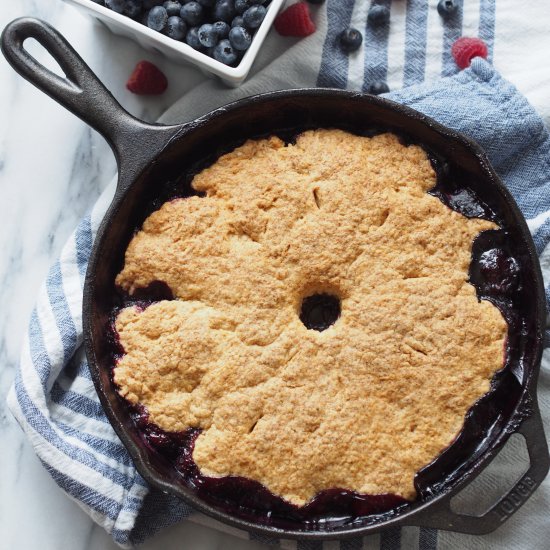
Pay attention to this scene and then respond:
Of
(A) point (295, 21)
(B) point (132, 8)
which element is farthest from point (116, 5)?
(A) point (295, 21)

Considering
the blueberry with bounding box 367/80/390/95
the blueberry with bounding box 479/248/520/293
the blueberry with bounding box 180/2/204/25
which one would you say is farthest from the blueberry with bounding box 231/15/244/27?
the blueberry with bounding box 479/248/520/293

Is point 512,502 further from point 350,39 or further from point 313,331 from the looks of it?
point 350,39

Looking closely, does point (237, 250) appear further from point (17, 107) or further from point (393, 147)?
point (17, 107)

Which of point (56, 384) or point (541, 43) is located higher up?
point (541, 43)

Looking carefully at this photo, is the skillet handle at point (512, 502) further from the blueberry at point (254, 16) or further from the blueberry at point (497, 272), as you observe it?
the blueberry at point (254, 16)

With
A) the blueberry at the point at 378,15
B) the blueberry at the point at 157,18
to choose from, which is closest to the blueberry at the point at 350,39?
the blueberry at the point at 378,15

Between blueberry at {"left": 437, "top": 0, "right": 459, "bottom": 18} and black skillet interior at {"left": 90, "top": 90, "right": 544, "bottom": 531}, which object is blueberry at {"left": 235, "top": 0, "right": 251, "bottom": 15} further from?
blueberry at {"left": 437, "top": 0, "right": 459, "bottom": 18}

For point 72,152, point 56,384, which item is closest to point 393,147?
point 72,152
